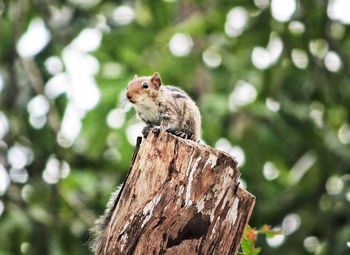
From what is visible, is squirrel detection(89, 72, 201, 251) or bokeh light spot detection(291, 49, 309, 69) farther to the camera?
bokeh light spot detection(291, 49, 309, 69)

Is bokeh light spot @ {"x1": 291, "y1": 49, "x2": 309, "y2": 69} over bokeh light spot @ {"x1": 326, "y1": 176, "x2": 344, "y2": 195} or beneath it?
over

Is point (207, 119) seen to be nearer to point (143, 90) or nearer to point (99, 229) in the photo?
point (143, 90)

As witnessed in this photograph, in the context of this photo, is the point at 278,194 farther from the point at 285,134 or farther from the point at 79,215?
the point at 79,215

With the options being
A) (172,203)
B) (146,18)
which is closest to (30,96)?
(146,18)

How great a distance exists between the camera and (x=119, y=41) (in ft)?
25.7

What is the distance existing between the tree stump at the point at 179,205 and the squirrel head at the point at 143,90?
84 cm

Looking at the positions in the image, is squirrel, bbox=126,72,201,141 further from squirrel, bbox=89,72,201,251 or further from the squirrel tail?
the squirrel tail

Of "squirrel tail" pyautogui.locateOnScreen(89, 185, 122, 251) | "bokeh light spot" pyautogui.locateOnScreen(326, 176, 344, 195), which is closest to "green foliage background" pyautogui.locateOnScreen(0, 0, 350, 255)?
"bokeh light spot" pyautogui.locateOnScreen(326, 176, 344, 195)

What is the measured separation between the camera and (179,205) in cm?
301

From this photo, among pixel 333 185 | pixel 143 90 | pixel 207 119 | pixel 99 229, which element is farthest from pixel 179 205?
pixel 333 185

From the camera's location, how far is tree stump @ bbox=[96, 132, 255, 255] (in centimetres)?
298

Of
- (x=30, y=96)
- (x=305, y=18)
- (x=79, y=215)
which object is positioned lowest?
(x=79, y=215)

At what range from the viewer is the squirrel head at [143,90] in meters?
3.95

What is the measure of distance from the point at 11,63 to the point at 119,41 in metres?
1.35
